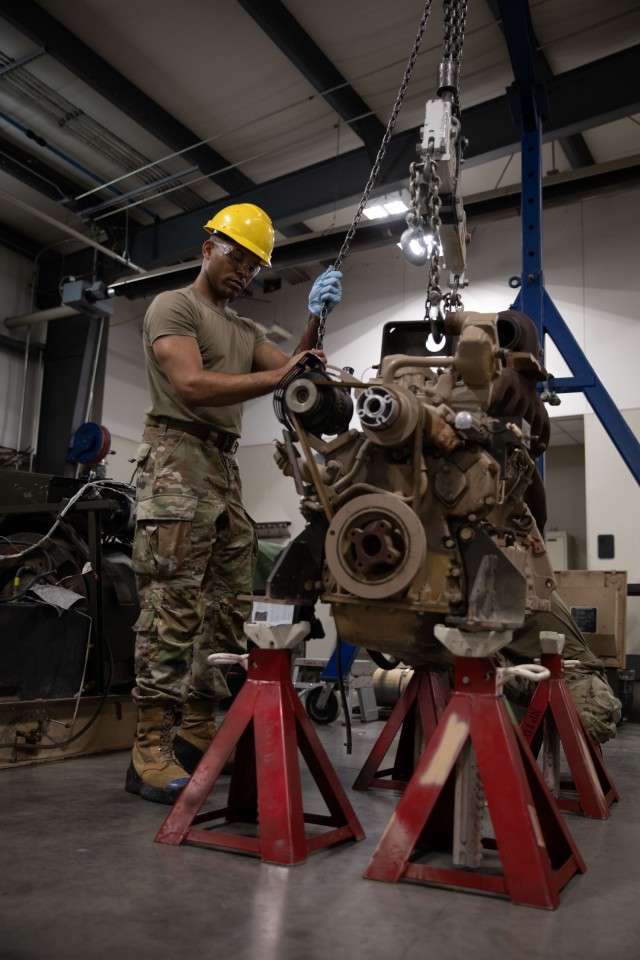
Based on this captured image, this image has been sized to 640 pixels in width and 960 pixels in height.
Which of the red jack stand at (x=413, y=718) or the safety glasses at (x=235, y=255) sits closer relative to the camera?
the red jack stand at (x=413, y=718)

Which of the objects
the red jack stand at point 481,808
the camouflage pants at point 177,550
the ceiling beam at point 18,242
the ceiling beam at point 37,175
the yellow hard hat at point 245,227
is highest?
the ceiling beam at point 37,175

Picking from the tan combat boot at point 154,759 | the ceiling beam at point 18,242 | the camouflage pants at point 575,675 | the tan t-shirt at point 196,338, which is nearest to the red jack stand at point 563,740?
the camouflage pants at point 575,675

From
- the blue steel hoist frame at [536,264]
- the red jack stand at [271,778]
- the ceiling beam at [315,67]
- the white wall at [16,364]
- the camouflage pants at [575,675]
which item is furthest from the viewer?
the white wall at [16,364]

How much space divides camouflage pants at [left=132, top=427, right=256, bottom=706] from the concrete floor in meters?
0.47

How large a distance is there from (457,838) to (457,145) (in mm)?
2267

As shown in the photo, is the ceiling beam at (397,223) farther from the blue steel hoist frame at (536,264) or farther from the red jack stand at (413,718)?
the red jack stand at (413,718)

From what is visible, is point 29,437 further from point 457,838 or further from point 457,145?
point 457,838

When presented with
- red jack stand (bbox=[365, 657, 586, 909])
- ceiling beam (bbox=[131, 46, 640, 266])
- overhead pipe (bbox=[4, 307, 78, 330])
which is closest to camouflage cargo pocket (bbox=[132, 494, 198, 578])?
red jack stand (bbox=[365, 657, 586, 909])

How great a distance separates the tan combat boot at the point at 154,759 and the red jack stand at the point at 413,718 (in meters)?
0.58

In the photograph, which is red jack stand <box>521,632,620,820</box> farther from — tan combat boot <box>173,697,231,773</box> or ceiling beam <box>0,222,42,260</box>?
ceiling beam <box>0,222,42,260</box>

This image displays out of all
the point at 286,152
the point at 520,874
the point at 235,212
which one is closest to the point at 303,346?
the point at 235,212

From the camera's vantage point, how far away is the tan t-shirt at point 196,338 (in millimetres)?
2305

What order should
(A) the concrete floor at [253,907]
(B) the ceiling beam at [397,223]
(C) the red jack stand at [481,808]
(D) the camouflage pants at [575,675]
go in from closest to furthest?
(A) the concrete floor at [253,907], (C) the red jack stand at [481,808], (D) the camouflage pants at [575,675], (B) the ceiling beam at [397,223]

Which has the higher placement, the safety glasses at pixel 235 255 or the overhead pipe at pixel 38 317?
the overhead pipe at pixel 38 317
